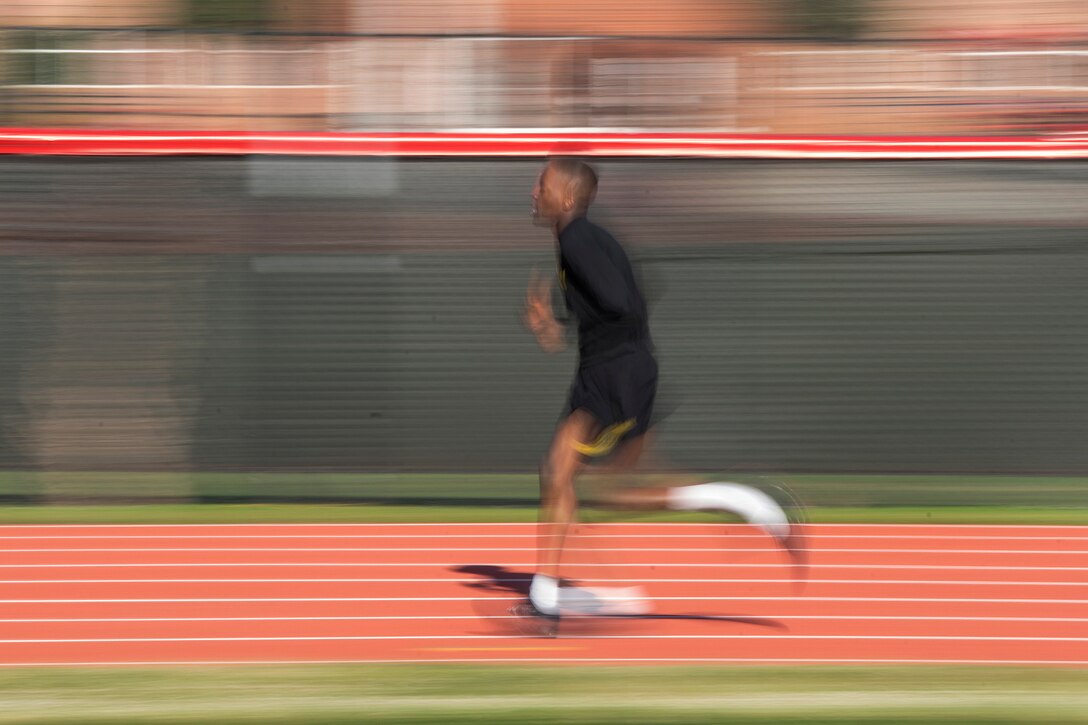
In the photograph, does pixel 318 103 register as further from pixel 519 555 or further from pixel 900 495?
pixel 900 495

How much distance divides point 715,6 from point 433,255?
28.4ft

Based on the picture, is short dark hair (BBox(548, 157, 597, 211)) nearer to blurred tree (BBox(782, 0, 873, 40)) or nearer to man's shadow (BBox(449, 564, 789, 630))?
man's shadow (BBox(449, 564, 789, 630))

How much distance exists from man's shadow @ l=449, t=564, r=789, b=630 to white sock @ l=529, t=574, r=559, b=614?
1.41 feet

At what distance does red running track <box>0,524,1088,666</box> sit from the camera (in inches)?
231

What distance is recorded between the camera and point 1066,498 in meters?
9.79

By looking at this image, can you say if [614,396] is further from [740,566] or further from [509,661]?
[740,566]

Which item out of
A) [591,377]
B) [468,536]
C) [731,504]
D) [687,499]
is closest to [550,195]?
[591,377]

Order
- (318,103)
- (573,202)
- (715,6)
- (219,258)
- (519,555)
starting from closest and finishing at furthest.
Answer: (573,202) → (519,555) → (219,258) → (318,103) → (715,6)

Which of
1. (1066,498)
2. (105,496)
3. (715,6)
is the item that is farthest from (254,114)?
(715,6)

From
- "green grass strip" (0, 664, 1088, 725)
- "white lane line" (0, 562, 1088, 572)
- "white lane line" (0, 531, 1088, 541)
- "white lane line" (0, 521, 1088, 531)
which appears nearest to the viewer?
"green grass strip" (0, 664, 1088, 725)

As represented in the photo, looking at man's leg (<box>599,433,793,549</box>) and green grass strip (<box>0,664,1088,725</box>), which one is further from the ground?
man's leg (<box>599,433,793,549</box>)

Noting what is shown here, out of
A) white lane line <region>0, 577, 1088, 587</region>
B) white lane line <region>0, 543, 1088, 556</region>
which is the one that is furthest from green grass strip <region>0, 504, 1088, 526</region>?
white lane line <region>0, 577, 1088, 587</region>

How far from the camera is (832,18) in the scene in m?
16.0

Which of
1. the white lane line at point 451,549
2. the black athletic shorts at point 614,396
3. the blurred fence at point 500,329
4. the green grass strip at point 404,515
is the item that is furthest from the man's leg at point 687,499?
the blurred fence at point 500,329
